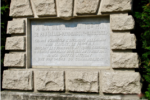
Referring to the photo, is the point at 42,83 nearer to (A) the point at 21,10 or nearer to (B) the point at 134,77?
(A) the point at 21,10

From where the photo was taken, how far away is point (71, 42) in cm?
341

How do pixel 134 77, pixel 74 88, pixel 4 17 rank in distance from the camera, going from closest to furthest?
pixel 134 77, pixel 74 88, pixel 4 17

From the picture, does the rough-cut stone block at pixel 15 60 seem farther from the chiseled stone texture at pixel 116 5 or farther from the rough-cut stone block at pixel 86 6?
the chiseled stone texture at pixel 116 5

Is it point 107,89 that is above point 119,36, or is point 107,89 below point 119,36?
below

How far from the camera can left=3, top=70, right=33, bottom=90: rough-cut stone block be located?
133 inches

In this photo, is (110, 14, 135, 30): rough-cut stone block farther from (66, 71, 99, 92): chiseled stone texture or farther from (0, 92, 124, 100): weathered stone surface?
(0, 92, 124, 100): weathered stone surface

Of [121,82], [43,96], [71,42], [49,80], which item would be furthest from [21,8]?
[121,82]

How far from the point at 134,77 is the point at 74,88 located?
116 cm

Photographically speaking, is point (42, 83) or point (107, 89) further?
point (42, 83)

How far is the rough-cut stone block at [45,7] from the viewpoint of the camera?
10.9ft

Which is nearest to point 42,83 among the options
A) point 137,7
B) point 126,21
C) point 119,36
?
point 119,36

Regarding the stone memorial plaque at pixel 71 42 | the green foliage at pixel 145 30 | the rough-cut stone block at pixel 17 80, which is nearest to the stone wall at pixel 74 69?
the rough-cut stone block at pixel 17 80

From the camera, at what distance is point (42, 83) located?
3344 mm

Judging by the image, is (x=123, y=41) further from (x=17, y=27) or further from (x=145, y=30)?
(x=17, y=27)
